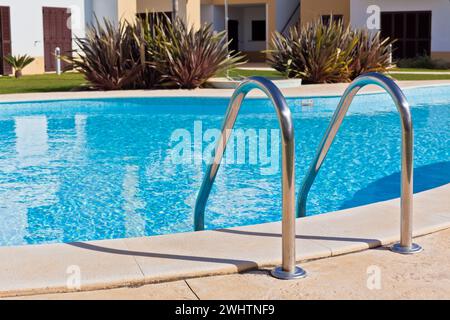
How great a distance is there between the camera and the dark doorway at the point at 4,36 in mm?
22289

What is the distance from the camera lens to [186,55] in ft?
54.9

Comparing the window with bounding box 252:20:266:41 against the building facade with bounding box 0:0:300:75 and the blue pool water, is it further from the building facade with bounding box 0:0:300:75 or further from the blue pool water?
the blue pool water

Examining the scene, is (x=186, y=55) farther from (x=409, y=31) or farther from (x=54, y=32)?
(x=409, y=31)

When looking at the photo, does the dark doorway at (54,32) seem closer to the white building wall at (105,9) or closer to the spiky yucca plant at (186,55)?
the white building wall at (105,9)

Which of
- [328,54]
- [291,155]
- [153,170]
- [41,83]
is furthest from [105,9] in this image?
[291,155]

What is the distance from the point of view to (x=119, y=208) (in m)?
6.78

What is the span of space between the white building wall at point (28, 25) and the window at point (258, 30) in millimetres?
11567

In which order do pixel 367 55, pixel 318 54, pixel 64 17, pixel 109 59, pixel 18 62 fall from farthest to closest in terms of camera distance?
pixel 64 17 → pixel 18 62 → pixel 367 55 → pixel 318 54 → pixel 109 59

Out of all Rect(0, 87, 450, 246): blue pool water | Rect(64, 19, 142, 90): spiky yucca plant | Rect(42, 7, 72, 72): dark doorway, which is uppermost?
Rect(42, 7, 72, 72): dark doorway

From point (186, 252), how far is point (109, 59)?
13.1 metres

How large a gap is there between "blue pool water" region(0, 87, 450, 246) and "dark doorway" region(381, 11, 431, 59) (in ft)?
44.7

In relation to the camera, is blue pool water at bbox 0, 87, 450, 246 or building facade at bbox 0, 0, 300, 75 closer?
blue pool water at bbox 0, 87, 450, 246

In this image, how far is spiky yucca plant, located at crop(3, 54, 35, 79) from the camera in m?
21.3

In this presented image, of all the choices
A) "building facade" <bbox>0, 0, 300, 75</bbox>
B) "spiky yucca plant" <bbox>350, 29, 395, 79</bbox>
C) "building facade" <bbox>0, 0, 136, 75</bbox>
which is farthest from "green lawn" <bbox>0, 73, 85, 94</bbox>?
"spiky yucca plant" <bbox>350, 29, 395, 79</bbox>
